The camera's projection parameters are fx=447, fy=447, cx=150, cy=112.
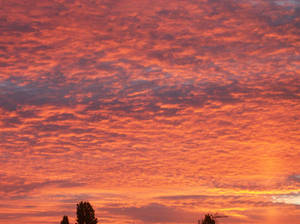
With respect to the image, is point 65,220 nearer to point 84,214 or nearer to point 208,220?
point 84,214

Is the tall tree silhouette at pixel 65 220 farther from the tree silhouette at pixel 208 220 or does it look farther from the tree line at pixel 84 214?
the tree silhouette at pixel 208 220

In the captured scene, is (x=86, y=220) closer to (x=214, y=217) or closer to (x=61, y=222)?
(x=61, y=222)

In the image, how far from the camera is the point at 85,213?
103m

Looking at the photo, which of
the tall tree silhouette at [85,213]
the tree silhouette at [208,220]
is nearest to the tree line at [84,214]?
the tall tree silhouette at [85,213]

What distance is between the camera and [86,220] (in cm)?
10219

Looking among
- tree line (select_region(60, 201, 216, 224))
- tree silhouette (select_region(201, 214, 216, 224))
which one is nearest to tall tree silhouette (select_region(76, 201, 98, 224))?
tree line (select_region(60, 201, 216, 224))

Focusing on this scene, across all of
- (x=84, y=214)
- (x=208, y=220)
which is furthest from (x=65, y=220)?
(x=208, y=220)

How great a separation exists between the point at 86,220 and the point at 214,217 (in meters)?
39.1

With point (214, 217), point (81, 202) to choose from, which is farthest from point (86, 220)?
point (214, 217)

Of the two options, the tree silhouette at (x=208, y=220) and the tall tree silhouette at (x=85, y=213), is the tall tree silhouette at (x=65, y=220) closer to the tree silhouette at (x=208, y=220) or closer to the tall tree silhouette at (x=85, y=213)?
the tall tree silhouette at (x=85, y=213)

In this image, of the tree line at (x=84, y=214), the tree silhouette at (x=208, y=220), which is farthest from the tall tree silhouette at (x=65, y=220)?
the tree silhouette at (x=208, y=220)

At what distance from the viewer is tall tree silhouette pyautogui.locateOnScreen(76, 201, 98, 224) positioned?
10238 cm

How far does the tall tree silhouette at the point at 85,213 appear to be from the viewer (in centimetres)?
10238

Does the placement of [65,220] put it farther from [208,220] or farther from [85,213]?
[208,220]
